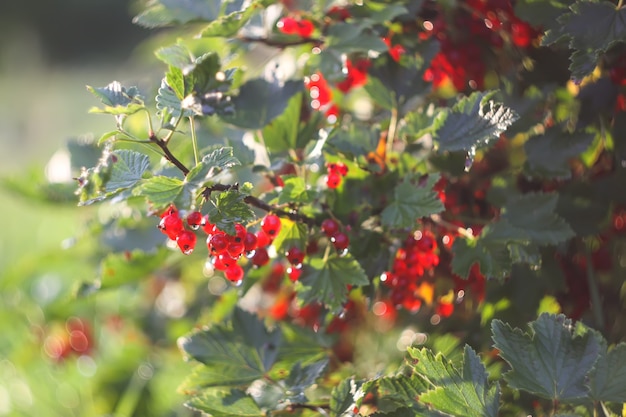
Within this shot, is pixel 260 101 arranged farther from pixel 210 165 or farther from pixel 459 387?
pixel 459 387

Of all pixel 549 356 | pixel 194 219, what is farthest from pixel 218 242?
pixel 549 356

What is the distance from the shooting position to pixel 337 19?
97cm

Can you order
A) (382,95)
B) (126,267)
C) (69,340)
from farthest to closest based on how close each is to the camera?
(69,340) → (126,267) → (382,95)

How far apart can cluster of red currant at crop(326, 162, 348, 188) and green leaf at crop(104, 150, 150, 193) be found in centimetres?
22

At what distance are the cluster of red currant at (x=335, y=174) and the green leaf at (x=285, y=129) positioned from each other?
0.09 metres

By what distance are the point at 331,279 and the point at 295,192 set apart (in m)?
0.11

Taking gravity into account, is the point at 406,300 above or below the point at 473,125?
below

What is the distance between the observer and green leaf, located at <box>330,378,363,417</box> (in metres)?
0.73

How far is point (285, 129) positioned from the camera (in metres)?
0.90

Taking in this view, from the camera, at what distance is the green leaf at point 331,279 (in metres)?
0.77

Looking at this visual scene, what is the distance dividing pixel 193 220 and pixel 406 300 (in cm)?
36

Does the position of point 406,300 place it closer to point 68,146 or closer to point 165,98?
point 165,98

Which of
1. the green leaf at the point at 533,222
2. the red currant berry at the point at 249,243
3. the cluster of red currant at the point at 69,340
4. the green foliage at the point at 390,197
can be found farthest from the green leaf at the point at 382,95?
the cluster of red currant at the point at 69,340

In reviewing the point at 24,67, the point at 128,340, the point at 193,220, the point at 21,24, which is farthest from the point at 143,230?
the point at 21,24
